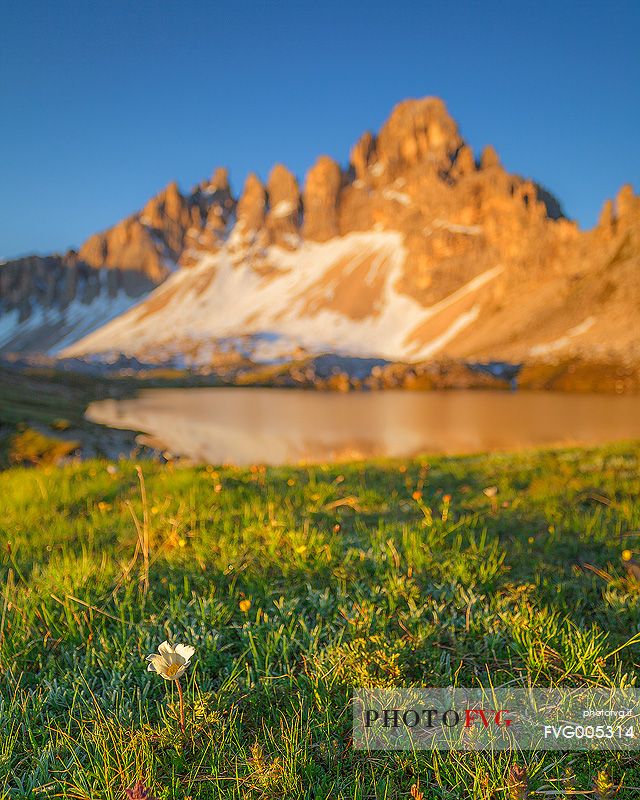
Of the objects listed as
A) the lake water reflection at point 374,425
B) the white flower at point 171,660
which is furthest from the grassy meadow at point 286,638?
the lake water reflection at point 374,425

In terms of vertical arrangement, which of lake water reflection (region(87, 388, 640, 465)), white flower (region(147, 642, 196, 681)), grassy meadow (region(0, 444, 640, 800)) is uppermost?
white flower (region(147, 642, 196, 681))

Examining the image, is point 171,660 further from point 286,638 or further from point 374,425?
point 374,425

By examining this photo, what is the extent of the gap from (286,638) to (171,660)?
46.0 inches

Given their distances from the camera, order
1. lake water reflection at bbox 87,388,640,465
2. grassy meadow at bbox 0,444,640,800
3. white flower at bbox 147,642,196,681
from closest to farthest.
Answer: white flower at bbox 147,642,196,681 < grassy meadow at bbox 0,444,640,800 < lake water reflection at bbox 87,388,640,465

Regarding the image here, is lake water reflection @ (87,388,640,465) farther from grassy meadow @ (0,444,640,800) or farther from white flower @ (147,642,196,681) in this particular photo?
white flower @ (147,642,196,681)

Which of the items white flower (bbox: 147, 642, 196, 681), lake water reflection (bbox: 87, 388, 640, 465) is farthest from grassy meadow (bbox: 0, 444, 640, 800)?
lake water reflection (bbox: 87, 388, 640, 465)

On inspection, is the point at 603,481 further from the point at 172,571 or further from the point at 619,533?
the point at 172,571

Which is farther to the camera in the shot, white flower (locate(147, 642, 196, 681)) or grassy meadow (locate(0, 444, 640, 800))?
grassy meadow (locate(0, 444, 640, 800))

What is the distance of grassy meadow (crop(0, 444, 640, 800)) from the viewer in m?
2.39

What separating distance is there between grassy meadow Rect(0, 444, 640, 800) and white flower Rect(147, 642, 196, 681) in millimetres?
481

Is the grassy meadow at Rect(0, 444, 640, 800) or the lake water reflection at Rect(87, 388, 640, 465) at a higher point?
the grassy meadow at Rect(0, 444, 640, 800)

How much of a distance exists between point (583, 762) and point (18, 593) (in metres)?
4.11

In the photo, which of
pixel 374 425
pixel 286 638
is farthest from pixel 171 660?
pixel 374 425

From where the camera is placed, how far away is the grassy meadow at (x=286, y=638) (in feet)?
7.85
